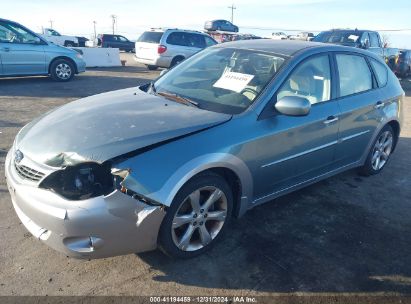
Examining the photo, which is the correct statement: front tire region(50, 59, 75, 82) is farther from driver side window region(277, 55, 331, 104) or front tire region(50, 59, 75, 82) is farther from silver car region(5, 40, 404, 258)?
driver side window region(277, 55, 331, 104)

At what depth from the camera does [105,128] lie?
2869 mm

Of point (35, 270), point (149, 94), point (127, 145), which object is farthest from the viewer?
point (149, 94)

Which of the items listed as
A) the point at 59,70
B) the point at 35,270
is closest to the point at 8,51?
the point at 59,70

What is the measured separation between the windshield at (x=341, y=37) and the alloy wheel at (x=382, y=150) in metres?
8.64

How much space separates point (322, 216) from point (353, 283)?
103cm

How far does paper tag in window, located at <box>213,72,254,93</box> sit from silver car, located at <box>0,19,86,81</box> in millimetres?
8013

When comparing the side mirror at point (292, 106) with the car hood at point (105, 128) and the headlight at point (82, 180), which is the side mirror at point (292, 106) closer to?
the car hood at point (105, 128)

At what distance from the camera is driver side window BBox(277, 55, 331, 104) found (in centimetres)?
351

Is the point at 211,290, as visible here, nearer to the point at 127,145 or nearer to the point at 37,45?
the point at 127,145

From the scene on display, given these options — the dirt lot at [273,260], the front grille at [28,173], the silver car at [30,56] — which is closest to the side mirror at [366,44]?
the silver car at [30,56]

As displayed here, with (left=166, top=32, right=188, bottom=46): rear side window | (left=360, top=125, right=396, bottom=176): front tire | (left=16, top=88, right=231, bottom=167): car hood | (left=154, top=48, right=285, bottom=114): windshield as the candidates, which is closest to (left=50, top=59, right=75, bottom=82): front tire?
(left=166, top=32, right=188, bottom=46): rear side window

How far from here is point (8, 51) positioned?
948 cm

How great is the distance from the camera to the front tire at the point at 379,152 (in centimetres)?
483

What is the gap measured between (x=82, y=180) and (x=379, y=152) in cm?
404
